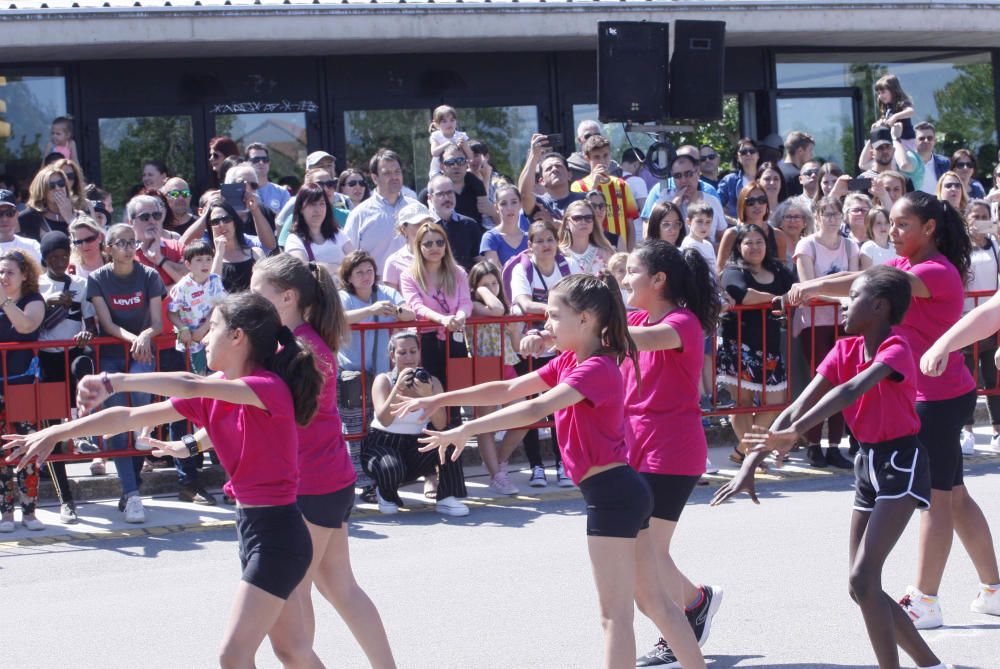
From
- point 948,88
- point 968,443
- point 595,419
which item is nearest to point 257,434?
point 595,419

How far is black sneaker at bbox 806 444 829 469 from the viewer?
998cm

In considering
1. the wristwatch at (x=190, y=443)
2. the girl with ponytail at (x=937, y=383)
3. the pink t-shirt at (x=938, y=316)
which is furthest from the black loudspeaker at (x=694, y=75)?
the wristwatch at (x=190, y=443)

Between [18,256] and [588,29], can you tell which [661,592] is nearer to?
[18,256]

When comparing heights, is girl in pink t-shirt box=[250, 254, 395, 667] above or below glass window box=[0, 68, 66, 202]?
below

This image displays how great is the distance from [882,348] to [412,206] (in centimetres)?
544

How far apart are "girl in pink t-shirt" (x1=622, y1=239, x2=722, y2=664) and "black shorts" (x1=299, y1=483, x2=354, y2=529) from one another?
1111mm

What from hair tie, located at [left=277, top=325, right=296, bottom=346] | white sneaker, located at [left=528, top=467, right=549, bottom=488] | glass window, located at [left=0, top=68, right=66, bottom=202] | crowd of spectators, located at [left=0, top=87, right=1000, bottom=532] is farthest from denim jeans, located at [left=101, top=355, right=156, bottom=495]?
glass window, located at [left=0, top=68, right=66, bottom=202]

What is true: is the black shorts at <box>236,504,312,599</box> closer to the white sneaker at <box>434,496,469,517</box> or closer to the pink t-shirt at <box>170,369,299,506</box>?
the pink t-shirt at <box>170,369,299,506</box>

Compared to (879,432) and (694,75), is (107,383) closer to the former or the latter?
(879,432)

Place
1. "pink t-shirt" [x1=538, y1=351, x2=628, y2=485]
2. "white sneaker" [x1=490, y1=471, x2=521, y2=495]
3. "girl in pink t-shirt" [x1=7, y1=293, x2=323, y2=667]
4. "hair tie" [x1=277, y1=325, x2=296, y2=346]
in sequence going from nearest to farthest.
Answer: "girl in pink t-shirt" [x1=7, y1=293, x2=323, y2=667] → "hair tie" [x1=277, y1=325, x2=296, y2=346] → "pink t-shirt" [x1=538, y1=351, x2=628, y2=485] → "white sneaker" [x1=490, y1=471, x2=521, y2=495]

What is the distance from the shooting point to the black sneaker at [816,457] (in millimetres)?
9984

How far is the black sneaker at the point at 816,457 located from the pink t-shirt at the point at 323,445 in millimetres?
5792

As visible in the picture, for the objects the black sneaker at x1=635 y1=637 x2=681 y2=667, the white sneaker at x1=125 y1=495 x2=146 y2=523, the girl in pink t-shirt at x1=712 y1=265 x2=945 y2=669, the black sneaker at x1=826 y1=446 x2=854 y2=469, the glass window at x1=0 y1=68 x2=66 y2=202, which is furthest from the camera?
the glass window at x1=0 y1=68 x2=66 y2=202

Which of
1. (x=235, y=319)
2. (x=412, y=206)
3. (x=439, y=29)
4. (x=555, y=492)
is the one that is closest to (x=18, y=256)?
(x=412, y=206)
